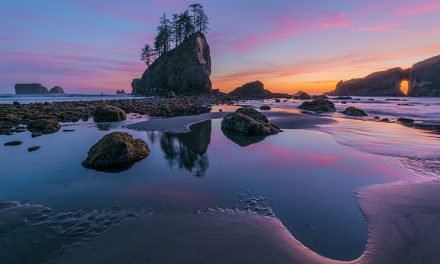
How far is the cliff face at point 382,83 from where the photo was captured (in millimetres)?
134688

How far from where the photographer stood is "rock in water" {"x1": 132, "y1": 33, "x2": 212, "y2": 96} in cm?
8394

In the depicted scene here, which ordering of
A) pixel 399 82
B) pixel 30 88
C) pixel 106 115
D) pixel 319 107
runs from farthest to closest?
pixel 30 88 < pixel 399 82 < pixel 319 107 < pixel 106 115

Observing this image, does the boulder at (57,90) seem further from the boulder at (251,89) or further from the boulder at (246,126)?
the boulder at (246,126)

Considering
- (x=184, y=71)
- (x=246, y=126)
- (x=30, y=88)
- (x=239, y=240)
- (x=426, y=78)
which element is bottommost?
(x=239, y=240)

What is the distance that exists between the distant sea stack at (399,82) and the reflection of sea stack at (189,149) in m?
132

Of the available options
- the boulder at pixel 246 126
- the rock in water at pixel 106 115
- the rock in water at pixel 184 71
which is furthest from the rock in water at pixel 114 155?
the rock in water at pixel 184 71

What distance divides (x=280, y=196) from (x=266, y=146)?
6532mm

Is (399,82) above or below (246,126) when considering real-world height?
above

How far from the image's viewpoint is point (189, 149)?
12.9 meters

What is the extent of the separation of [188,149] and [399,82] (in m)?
157

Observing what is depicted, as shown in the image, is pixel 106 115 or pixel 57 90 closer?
pixel 106 115

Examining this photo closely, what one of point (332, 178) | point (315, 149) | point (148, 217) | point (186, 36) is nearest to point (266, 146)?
point (315, 149)

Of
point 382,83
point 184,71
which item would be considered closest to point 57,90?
point 184,71

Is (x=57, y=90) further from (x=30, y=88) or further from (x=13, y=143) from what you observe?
(x=13, y=143)
